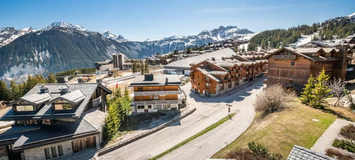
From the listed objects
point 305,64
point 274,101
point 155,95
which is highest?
Result: point 305,64

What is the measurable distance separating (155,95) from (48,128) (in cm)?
1942

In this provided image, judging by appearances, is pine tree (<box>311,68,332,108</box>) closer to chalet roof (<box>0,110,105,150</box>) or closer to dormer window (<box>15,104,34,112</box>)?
chalet roof (<box>0,110,105,150</box>)

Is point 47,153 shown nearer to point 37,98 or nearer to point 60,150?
point 60,150

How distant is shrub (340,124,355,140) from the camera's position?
19362 mm

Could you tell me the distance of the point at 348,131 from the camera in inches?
798

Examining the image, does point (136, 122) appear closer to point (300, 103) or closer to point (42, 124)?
point (42, 124)

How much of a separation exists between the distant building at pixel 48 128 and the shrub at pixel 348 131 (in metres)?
29.8

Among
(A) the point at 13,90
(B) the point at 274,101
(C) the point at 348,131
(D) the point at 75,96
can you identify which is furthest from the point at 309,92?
(A) the point at 13,90

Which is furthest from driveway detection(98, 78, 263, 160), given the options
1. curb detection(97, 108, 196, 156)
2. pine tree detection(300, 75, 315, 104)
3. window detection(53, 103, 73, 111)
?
pine tree detection(300, 75, 315, 104)

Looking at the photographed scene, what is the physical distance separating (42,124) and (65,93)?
4805 mm

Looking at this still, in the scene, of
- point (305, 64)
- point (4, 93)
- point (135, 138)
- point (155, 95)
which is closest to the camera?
point (135, 138)

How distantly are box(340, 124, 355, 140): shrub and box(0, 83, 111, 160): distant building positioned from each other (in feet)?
97.7

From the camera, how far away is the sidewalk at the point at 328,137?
707 inches

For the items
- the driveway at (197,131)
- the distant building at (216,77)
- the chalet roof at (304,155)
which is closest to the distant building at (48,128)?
the driveway at (197,131)
